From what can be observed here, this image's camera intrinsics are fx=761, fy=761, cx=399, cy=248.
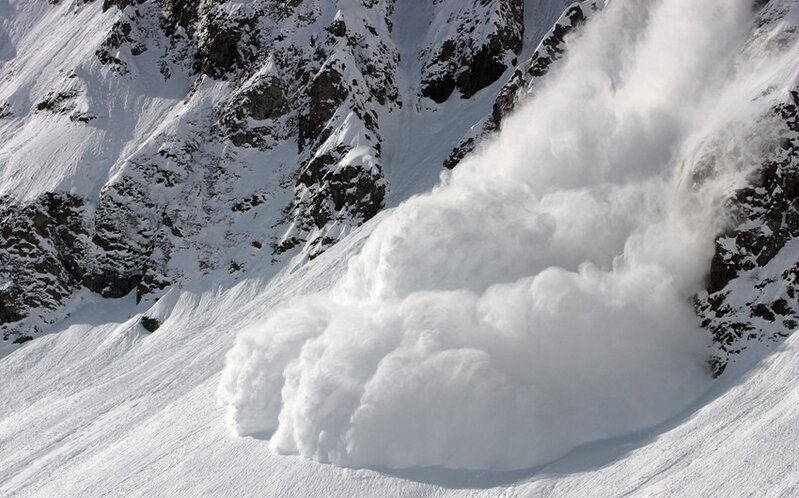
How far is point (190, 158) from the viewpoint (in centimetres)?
6481

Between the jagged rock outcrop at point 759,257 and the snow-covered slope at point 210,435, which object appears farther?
the jagged rock outcrop at point 759,257

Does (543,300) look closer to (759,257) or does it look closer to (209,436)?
(759,257)

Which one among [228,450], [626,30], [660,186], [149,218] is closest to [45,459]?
[228,450]

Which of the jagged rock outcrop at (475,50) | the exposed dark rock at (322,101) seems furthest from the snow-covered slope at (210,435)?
the jagged rock outcrop at (475,50)

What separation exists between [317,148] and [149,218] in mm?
15096

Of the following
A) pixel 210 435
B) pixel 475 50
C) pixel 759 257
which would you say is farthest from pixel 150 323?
pixel 759 257

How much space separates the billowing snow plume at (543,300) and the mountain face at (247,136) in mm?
13736

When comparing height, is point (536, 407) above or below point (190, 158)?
below

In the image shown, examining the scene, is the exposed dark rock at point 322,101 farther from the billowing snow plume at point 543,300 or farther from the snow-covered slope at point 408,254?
the billowing snow plume at point 543,300

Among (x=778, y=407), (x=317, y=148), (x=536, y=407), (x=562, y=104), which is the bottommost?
(x=778, y=407)

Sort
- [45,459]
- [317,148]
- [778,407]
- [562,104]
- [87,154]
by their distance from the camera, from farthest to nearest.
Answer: [87,154] < [317,148] < [562,104] < [45,459] < [778,407]

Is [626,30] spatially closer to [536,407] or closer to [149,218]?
[536,407]

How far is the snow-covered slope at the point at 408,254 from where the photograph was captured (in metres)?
31.2

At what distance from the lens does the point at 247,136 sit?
65.0 meters
